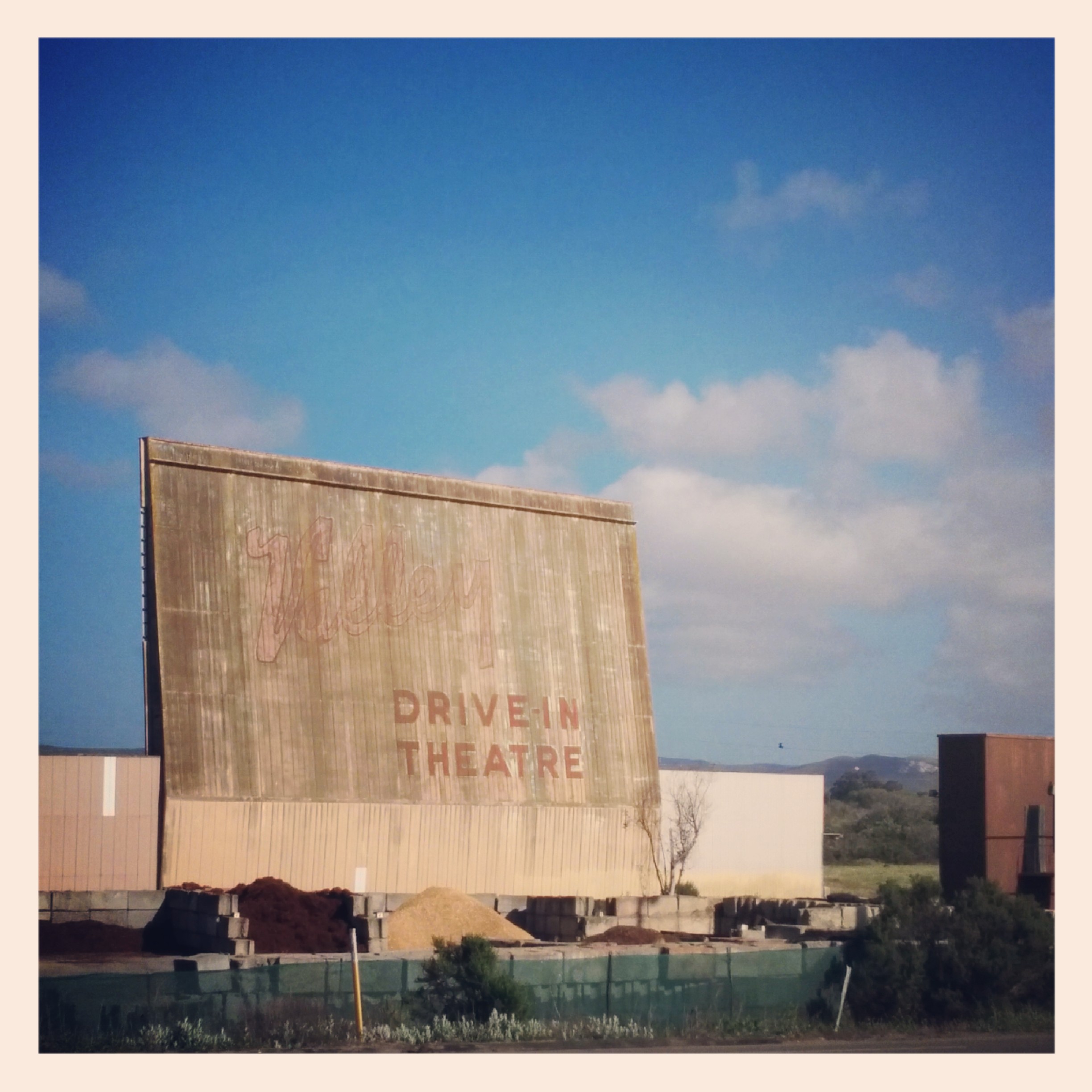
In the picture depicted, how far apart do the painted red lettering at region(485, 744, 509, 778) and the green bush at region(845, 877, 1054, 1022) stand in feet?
43.2

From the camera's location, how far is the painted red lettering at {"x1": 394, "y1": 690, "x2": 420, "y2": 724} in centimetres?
3369

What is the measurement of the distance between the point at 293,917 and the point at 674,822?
15.3 meters

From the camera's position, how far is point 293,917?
2719 centimetres

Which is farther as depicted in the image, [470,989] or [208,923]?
[208,923]

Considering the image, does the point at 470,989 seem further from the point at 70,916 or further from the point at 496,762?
the point at 496,762

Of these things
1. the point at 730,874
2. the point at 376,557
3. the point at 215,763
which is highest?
the point at 376,557

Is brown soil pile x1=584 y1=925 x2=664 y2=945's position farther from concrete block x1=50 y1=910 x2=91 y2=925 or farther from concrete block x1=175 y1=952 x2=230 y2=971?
concrete block x1=50 y1=910 x2=91 y2=925

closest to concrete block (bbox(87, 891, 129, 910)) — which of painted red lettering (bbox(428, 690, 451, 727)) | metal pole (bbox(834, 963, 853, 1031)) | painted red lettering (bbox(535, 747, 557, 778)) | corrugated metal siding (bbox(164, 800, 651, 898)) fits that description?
corrugated metal siding (bbox(164, 800, 651, 898))

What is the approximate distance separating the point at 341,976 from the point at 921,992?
29.1ft

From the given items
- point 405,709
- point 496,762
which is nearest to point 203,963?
point 405,709

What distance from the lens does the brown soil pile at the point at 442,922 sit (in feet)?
89.9

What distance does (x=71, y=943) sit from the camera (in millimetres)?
26078

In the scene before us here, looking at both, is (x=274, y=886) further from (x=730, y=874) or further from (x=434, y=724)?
(x=730, y=874)

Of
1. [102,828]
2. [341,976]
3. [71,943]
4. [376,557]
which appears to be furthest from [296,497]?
[341,976]
